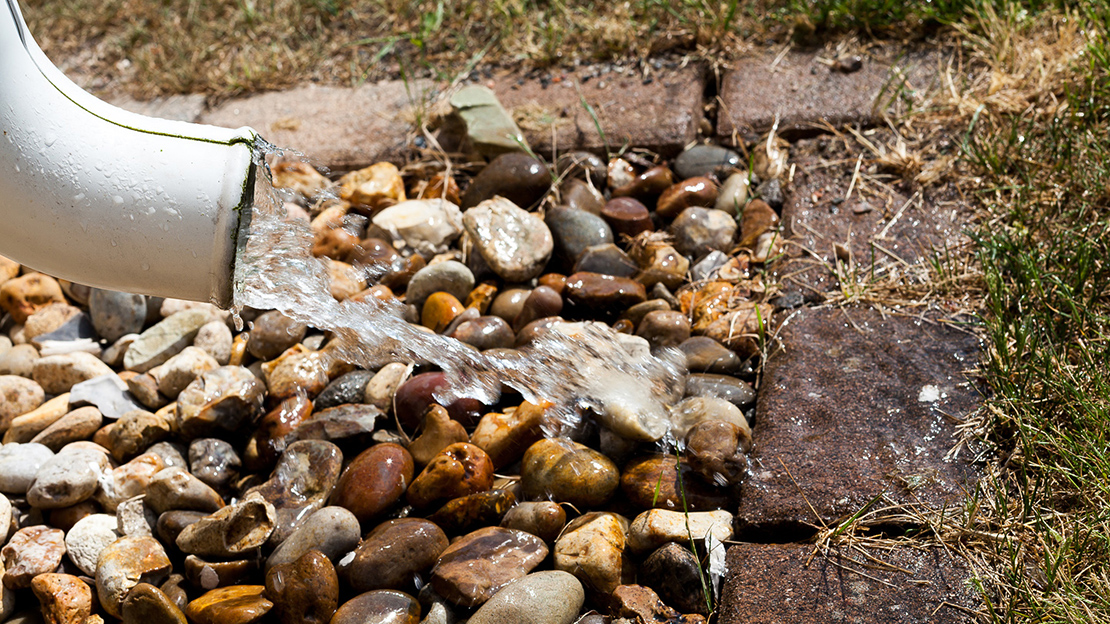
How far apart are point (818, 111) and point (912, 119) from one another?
308mm

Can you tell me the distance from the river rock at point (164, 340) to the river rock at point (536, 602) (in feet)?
4.62

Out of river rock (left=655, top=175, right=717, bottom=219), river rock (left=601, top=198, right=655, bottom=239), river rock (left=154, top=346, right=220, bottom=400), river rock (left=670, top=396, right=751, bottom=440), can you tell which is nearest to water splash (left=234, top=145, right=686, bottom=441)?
river rock (left=670, top=396, right=751, bottom=440)

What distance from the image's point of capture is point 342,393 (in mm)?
2402

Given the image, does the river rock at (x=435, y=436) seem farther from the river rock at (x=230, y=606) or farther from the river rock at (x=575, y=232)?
the river rock at (x=575, y=232)

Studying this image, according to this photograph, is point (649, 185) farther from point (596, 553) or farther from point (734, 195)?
point (596, 553)

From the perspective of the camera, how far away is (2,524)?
2.05 meters

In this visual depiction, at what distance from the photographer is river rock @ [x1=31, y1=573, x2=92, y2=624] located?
1.89m

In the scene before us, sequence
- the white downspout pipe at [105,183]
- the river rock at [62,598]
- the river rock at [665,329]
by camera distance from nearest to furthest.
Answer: the white downspout pipe at [105,183] → the river rock at [62,598] → the river rock at [665,329]

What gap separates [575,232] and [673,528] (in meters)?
1.16

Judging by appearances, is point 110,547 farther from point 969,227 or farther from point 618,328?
point 969,227

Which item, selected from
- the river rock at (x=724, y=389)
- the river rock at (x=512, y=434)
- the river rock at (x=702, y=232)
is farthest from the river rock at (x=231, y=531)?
the river rock at (x=702, y=232)

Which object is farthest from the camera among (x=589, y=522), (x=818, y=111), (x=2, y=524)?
(x=818, y=111)

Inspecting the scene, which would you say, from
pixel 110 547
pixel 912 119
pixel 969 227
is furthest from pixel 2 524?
pixel 912 119

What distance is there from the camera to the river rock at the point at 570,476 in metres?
2.01
